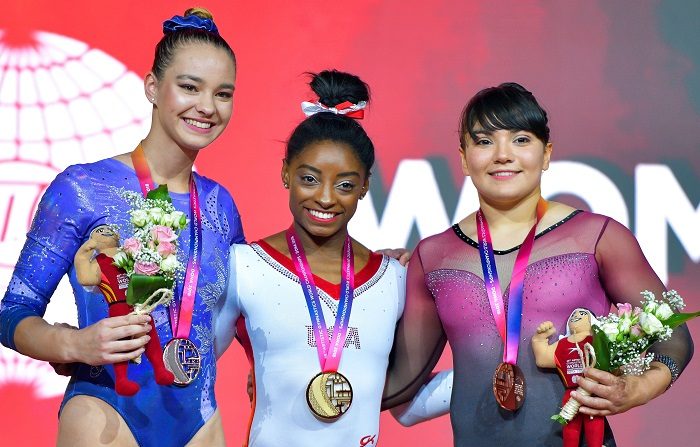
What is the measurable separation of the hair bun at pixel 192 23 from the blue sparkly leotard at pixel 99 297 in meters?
0.43

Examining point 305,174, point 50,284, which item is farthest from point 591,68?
point 50,284

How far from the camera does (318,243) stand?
321 centimetres

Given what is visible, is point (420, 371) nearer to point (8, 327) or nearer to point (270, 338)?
point (270, 338)

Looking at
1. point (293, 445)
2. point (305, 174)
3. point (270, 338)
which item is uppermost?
point (305, 174)

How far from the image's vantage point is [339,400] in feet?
9.80

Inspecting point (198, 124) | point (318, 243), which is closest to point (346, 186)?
point (318, 243)

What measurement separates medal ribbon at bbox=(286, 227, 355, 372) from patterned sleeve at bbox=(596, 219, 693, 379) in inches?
28.6

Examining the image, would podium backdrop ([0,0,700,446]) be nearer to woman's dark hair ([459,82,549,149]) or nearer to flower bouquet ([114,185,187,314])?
woman's dark hair ([459,82,549,149])

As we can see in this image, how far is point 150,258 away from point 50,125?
83.8 inches

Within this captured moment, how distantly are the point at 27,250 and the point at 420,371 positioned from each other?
120 cm

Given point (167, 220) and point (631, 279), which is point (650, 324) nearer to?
point (631, 279)

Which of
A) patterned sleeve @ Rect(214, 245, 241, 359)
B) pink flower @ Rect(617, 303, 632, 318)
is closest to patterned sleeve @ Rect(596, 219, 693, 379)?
pink flower @ Rect(617, 303, 632, 318)

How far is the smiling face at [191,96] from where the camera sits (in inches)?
118

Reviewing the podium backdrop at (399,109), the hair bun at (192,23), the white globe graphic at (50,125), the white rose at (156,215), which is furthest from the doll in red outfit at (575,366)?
the white globe graphic at (50,125)
